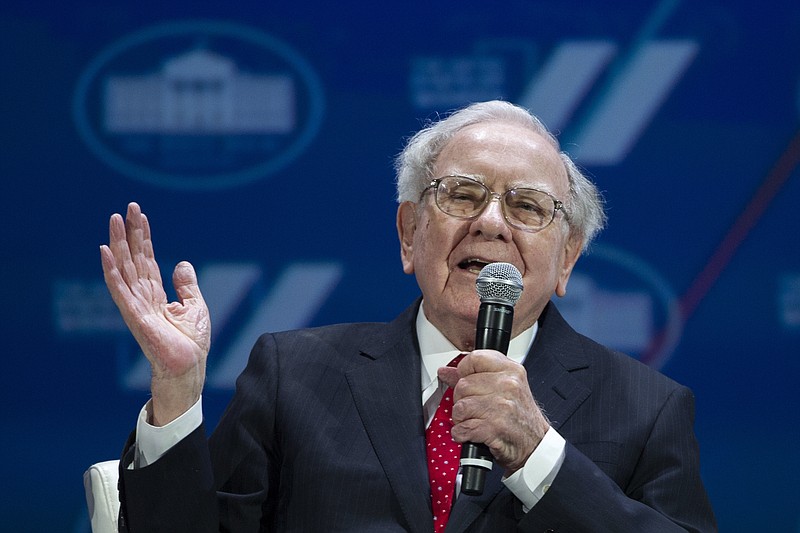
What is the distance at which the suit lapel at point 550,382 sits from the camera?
1.98m

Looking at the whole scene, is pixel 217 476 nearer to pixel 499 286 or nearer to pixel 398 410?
pixel 398 410

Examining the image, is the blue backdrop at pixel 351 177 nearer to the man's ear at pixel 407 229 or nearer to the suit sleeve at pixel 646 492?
the man's ear at pixel 407 229

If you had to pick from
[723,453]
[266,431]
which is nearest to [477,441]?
[266,431]

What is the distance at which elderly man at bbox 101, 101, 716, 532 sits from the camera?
6.10ft

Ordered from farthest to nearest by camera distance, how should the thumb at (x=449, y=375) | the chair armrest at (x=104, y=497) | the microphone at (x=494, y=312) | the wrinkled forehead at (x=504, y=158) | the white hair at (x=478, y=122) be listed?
the white hair at (x=478, y=122), the wrinkled forehead at (x=504, y=158), the chair armrest at (x=104, y=497), the thumb at (x=449, y=375), the microphone at (x=494, y=312)

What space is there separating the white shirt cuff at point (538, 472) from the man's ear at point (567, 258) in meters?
0.59

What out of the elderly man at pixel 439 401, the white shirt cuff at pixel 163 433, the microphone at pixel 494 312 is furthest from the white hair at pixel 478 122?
the white shirt cuff at pixel 163 433

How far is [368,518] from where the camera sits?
2025 millimetres

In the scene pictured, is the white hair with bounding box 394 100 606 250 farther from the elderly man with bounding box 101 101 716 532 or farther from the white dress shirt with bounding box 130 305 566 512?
the white dress shirt with bounding box 130 305 566 512

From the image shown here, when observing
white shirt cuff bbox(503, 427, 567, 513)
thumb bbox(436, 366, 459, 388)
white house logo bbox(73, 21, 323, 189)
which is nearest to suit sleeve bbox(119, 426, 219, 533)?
thumb bbox(436, 366, 459, 388)

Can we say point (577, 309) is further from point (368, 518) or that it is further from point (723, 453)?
point (368, 518)

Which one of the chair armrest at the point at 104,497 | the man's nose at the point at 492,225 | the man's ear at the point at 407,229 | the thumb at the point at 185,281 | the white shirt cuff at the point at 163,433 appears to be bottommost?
the chair armrest at the point at 104,497

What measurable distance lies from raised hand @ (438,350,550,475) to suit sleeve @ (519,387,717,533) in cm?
14

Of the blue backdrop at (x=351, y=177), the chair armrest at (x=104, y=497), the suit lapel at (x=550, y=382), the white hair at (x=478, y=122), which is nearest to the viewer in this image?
the suit lapel at (x=550, y=382)
